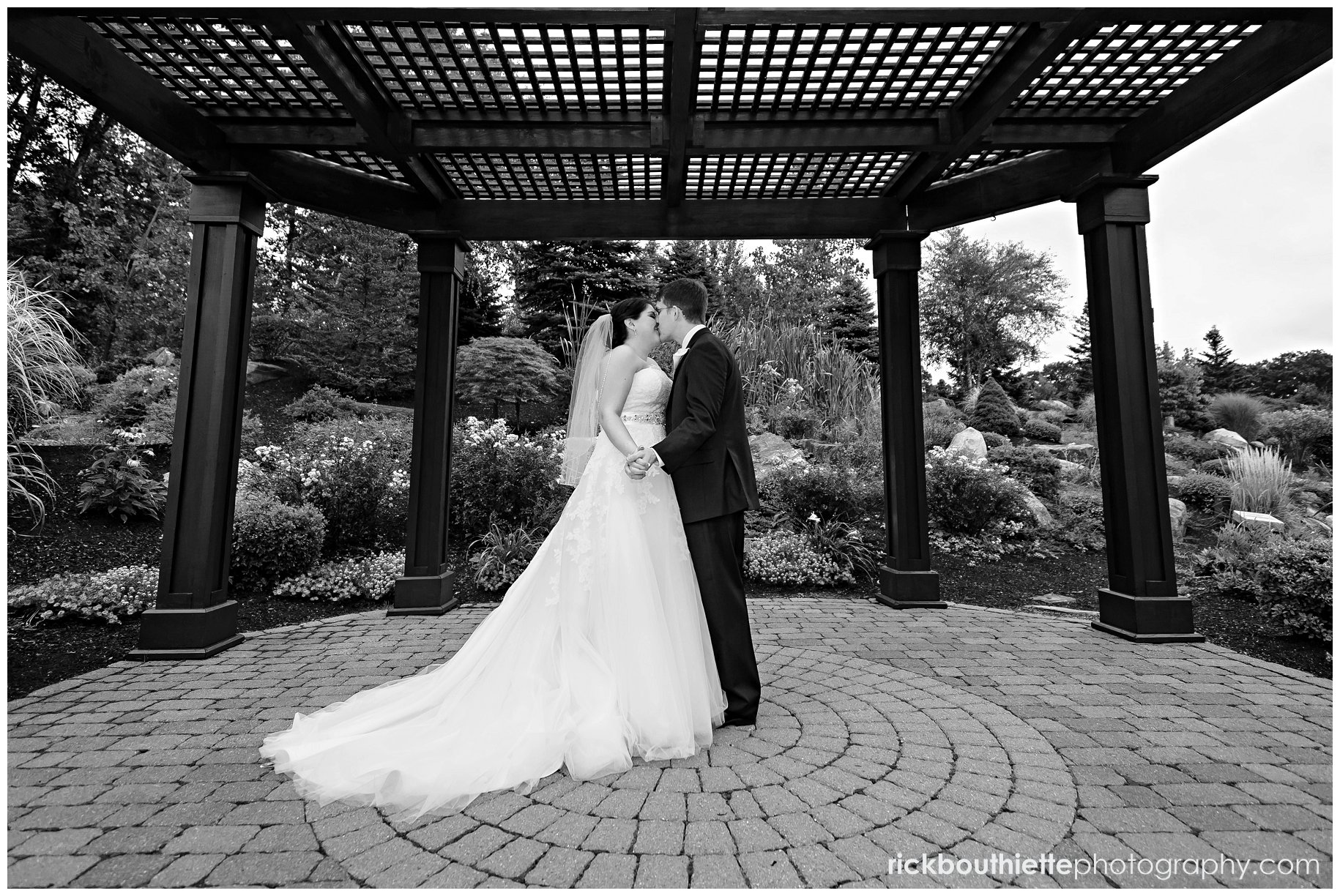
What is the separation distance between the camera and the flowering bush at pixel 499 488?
652 centimetres

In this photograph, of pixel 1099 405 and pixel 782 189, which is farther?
pixel 782 189

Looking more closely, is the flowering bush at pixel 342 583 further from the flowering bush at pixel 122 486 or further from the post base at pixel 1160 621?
the post base at pixel 1160 621

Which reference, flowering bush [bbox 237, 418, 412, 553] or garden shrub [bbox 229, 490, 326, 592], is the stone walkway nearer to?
garden shrub [bbox 229, 490, 326, 592]

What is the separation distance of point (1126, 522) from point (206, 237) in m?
6.33

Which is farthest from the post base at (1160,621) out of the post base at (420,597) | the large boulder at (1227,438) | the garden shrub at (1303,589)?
the large boulder at (1227,438)

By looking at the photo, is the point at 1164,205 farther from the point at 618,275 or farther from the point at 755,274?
the point at 618,275

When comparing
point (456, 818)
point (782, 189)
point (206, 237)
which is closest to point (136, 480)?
point (206, 237)

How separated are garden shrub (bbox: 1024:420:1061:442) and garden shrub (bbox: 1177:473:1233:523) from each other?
4296mm

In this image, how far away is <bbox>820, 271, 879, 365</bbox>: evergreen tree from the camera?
55.1ft

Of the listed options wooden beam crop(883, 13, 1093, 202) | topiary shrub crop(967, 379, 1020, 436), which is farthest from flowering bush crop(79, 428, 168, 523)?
topiary shrub crop(967, 379, 1020, 436)

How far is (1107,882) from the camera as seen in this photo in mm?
1604

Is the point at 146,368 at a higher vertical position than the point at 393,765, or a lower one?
higher

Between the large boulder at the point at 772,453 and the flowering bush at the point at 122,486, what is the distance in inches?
244

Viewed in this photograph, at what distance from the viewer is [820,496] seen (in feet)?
21.6
